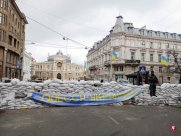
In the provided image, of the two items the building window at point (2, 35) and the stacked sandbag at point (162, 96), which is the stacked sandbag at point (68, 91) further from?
the building window at point (2, 35)

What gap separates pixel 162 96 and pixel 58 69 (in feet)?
280

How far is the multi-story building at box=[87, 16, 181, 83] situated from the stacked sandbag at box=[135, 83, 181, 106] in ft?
92.0

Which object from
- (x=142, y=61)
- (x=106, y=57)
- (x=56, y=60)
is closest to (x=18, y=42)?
(x=106, y=57)

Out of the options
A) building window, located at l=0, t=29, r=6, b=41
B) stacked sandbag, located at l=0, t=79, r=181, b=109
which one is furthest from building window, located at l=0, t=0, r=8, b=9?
stacked sandbag, located at l=0, t=79, r=181, b=109

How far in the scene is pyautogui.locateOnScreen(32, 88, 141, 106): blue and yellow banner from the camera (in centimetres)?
971

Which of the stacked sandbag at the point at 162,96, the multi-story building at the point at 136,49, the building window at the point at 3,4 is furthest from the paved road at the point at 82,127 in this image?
the multi-story building at the point at 136,49

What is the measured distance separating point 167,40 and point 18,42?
35.6 meters

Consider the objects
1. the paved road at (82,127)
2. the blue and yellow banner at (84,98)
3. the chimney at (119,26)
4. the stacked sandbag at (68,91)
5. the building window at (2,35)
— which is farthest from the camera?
the chimney at (119,26)

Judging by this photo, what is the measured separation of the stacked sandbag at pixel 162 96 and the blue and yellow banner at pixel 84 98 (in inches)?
18.1

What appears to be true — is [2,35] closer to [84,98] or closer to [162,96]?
[84,98]

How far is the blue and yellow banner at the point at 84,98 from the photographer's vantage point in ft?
31.9

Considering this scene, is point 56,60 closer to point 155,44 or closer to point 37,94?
point 155,44

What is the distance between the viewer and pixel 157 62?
44.6 metres

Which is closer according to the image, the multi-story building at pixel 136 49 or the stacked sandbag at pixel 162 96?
the stacked sandbag at pixel 162 96
